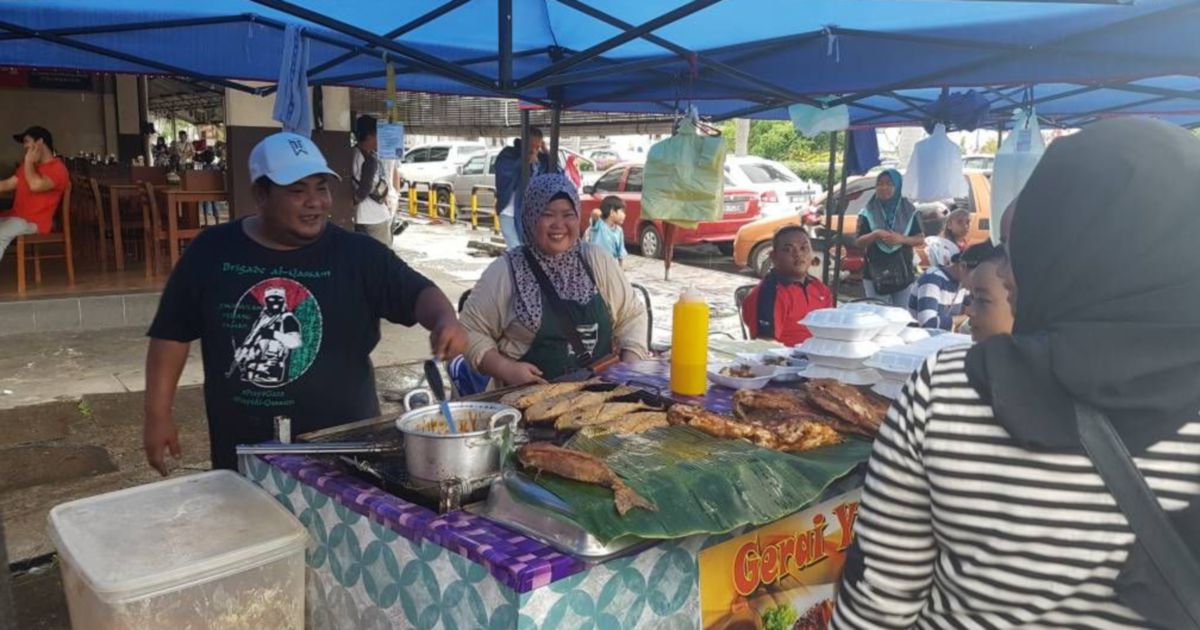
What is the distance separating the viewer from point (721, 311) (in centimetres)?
930

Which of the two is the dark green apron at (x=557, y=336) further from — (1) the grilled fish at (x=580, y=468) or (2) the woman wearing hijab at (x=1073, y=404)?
(2) the woman wearing hijab at (x=1073, y=404)

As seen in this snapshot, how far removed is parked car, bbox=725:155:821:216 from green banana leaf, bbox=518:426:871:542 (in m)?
10.5

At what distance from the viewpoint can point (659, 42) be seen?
3588 millimetres

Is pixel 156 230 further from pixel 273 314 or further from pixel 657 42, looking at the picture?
pixel 273 314

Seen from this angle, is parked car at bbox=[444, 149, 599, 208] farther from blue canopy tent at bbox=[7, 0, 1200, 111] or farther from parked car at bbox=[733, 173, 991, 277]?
blue canopy tent at bbox=[7, 0, 1200, 111]

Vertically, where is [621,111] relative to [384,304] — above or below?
above

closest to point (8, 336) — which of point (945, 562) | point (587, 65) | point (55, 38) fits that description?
point (55, 38)

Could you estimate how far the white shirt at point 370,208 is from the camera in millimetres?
7895

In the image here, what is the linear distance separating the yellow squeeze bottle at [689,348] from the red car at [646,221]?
10053 mm

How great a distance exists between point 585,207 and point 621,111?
312 inches

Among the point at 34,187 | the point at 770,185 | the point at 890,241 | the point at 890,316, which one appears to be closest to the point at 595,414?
the point at 890,316

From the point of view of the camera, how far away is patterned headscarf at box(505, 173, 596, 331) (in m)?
3.24

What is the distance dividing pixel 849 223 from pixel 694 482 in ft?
33.0

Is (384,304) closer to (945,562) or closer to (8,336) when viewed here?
(945,562)
